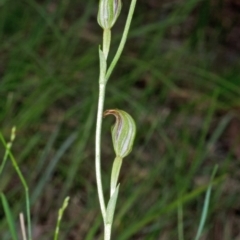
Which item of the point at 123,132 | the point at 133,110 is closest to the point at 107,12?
the point at 123,132

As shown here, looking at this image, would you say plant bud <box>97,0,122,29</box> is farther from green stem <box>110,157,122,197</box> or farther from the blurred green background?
the blurred green background

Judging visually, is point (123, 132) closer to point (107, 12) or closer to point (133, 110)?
point (107, 12)

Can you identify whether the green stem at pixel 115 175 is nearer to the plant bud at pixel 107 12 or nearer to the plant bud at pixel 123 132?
the plant bud at pixel 123 132

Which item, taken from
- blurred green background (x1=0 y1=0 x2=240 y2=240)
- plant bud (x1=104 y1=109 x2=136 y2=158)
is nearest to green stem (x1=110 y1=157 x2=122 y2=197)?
plant bud (x1=104 y1=109 x2=136 y2=158)

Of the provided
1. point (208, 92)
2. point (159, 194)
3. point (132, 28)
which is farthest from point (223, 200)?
point (132, 28)

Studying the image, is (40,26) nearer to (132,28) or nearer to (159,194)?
(132,28)

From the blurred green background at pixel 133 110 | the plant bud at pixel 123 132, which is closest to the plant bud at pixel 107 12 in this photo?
the plant bud at pixel 123 132
